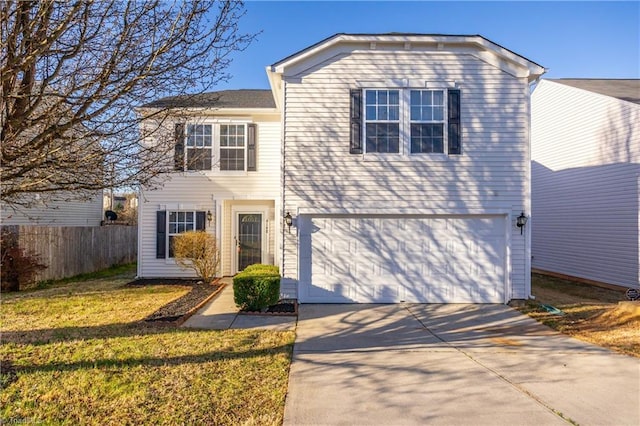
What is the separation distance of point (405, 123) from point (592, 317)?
5402 mm

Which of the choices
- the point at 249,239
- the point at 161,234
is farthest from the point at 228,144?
the point at 161,234

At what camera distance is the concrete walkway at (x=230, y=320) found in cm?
692

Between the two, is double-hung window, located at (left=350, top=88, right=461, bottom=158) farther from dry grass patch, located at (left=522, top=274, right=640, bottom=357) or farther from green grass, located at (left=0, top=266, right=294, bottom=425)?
green grass, located at (left=0, top=266, right=294, bottom=425)

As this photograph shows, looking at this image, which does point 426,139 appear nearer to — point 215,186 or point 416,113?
point 416,113

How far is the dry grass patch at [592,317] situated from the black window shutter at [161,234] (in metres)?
9.72

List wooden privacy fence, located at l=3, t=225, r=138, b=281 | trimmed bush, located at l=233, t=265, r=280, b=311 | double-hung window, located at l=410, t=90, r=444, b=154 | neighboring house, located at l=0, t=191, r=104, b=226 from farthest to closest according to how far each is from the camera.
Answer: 1. neighboring house, located at l=0, t=191, r=104, b=226
2. wooden privacy fence, located at l=3, t=225, r=138, b=281
3. double-hung window, located at l=410, t=90, r=444, b=154
4. trimmed bush, located at l=233, t=265, r=280, b=311

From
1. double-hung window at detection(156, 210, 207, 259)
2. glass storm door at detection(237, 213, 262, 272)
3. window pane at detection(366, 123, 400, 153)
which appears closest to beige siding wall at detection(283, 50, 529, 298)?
window pane at detection(366, 123, 400, 153)

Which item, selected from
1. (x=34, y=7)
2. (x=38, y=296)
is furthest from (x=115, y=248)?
(x=34, y=7)

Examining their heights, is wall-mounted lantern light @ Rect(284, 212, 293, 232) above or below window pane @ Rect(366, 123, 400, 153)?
below

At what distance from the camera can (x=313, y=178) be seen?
358 inches

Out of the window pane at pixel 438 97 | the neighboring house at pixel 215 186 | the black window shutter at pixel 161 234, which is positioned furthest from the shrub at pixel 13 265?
the window pane at pixel 438 97

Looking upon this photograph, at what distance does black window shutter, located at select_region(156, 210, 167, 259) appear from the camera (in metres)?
12.1

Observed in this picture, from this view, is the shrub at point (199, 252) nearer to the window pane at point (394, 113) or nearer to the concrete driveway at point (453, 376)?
the concrete driveway at point (453, 376)

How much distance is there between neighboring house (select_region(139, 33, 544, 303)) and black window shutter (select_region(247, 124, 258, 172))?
3033mm
